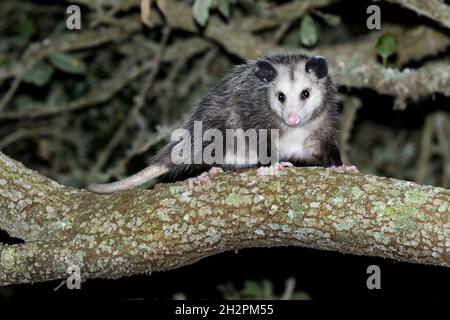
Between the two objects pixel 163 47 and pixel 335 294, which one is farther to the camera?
pixel 163 47

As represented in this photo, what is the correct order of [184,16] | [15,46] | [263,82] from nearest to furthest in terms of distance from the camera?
[263,82], [184,16], [15,46]

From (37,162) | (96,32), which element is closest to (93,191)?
(96,32)

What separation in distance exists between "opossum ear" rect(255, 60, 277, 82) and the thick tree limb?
3.77 ft

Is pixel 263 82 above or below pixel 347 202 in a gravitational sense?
above

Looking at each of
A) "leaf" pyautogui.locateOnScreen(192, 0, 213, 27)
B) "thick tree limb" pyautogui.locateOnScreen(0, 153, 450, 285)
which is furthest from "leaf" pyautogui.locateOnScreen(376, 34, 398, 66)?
"thick tree limb" pyautogui.locateOnScreen(0, 153, 450, 285)

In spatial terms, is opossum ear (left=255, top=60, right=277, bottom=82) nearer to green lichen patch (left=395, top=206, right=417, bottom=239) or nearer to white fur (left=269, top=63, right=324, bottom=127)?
white fur (left=269, top=63, right=324, bottom=127)

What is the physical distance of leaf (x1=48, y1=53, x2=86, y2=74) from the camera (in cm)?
532

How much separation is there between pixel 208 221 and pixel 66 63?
2893mm

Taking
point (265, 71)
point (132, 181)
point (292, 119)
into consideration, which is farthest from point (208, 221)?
point (265, 71)

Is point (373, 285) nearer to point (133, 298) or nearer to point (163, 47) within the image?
point (133, 298)

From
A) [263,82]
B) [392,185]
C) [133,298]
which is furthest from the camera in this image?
[133,298]

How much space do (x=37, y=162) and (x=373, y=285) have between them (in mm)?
3413

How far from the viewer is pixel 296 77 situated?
13.3ft

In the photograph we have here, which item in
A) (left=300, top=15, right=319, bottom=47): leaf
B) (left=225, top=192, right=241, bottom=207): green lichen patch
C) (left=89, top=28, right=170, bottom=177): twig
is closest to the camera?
(left=225, top=192, right=241, bottom=207): green lichen patch
